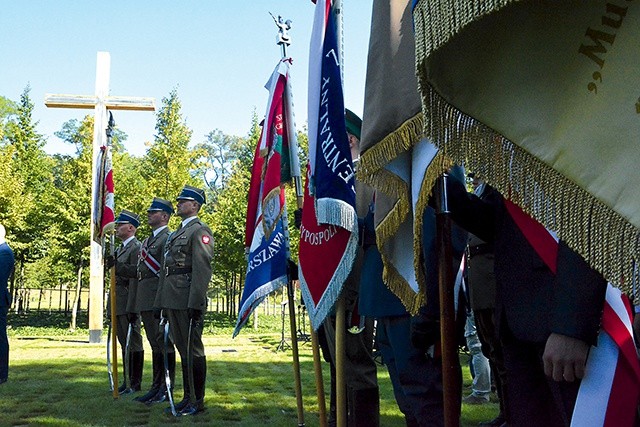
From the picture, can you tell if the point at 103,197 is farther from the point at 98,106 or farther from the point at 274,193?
the point at 98,106

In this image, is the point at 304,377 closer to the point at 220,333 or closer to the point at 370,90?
the point at 370,90

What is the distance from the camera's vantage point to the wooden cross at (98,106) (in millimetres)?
13516

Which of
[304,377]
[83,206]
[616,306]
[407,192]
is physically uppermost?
[83,206]

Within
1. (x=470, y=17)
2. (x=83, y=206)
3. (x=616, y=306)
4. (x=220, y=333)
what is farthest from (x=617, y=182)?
(x=83, y=206)

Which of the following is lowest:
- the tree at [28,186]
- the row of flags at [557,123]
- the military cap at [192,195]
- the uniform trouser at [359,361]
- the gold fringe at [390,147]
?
the uniform trouser at [359,361]

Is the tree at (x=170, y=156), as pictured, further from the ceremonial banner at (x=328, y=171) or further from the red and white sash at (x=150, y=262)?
the ceremonial banner at (x=328, y=171)

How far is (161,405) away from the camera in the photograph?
6.50 m

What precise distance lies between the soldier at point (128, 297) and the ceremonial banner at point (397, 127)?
5.29 meters

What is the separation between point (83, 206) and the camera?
20.5 meters

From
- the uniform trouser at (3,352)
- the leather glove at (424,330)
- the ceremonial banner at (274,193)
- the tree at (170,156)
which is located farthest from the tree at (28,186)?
the leather glove at (424,330)

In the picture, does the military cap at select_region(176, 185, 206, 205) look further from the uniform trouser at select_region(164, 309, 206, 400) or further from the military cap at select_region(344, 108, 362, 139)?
the military cap at select_region(344, 108, 362, 139)

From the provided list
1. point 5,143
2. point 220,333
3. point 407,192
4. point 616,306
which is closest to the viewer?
point 616,306

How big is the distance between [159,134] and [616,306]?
20.8m

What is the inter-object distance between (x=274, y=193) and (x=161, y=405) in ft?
9.28
